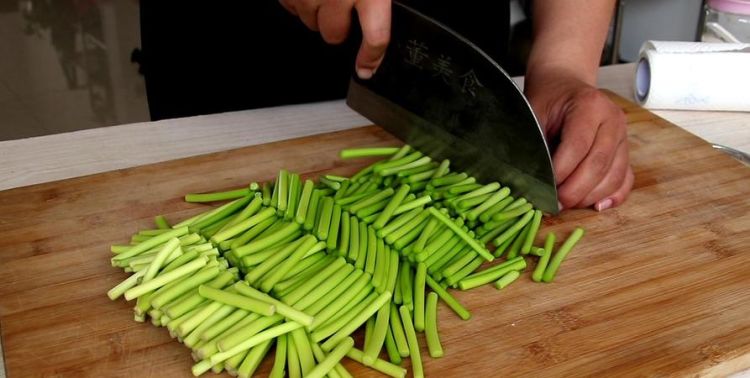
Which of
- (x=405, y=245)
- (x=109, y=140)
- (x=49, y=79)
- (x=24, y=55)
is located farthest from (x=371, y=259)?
(x=24, y=55)

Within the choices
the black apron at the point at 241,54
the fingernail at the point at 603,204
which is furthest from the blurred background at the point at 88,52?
the fingernail at the point at 603,204

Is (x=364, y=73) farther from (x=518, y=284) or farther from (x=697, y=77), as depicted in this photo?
(x=697, y=77)

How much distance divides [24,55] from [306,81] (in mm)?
3701

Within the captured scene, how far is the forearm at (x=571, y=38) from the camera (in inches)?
74.0

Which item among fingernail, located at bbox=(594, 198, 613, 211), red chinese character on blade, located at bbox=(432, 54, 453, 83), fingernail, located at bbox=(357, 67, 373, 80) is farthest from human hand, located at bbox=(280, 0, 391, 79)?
fingernail, located at bbox=(594, 198, 613, 211)

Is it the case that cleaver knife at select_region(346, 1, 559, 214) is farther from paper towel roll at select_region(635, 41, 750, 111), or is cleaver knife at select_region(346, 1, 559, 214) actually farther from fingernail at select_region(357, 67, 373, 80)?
paper towel roll at select_region(635, 41, 750, 111)

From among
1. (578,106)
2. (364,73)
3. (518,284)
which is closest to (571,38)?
(578,106)

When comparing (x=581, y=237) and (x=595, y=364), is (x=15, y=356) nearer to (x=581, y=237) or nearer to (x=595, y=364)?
(x=595, y=364)

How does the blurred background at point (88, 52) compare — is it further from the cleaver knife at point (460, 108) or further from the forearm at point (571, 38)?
the cleaver knife at point (460, 108)

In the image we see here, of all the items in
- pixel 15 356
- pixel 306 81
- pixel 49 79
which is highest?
pixel 306 81

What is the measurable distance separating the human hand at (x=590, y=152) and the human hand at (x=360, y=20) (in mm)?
416

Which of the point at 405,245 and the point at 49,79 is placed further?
the point at 49,79

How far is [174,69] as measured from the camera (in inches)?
79.7

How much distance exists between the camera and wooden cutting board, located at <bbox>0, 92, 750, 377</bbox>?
1184 millimetres
